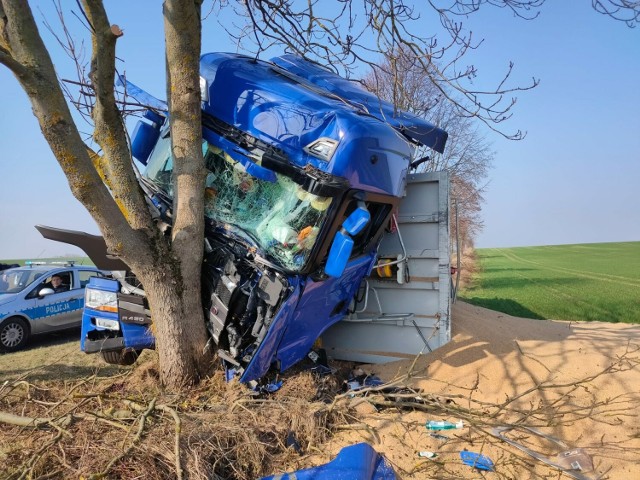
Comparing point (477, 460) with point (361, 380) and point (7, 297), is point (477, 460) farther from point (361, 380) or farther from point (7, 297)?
point (7, 297)

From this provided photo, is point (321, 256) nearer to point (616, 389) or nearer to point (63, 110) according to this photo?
point (63, 110)

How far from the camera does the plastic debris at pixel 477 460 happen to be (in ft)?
10.7

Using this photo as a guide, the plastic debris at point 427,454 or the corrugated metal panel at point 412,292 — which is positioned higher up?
the corrugated metal panel at point 412,292

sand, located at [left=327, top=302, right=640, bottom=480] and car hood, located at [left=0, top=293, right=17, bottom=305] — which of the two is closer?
sand, located at [left=327, top=302, right=640, bottom=480]

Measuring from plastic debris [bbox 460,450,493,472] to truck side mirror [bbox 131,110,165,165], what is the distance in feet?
14.1

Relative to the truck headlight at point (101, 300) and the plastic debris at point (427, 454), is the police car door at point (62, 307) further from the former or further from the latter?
the plastic debris at point (427, 454)

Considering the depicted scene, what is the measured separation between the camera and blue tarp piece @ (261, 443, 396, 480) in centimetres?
268

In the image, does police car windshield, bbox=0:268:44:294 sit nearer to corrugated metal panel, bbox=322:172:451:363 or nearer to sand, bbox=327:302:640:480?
corrugated metal panel, bbox=322:172:451:363

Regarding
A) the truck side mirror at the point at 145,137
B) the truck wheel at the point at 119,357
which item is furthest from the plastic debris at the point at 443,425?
the truck side mirror at the point at 145,137

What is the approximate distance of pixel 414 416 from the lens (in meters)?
4.09

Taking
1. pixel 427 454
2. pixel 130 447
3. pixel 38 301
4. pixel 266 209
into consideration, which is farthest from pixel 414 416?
pixel 38 301

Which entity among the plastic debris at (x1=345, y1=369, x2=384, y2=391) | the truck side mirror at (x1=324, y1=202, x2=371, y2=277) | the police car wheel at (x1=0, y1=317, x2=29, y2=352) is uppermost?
the truck side mirror at (x1=324, y1=202, x2=371, y2=277)

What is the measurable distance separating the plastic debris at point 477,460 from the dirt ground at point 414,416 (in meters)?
0.04

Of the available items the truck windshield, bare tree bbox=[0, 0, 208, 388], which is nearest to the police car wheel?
bare tree bbox=[0, 0, 208, 388]
